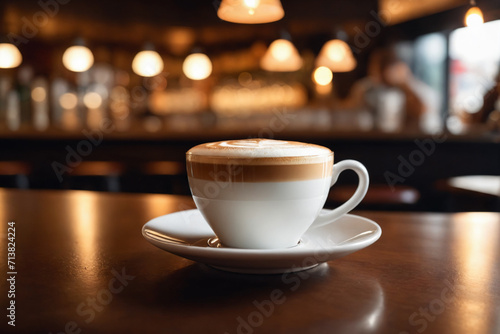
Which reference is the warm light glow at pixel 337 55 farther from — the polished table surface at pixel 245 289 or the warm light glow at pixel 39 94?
the polished table surface at pixel 245 289

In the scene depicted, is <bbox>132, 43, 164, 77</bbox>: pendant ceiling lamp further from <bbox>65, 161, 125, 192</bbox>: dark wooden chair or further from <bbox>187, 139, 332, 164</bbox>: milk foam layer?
<bbox>187, 139, 332, 164</bbox>: milk foam layer

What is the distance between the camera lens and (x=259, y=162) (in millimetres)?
534

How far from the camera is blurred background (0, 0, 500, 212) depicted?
3.02 meters

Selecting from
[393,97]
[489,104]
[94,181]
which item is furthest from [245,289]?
[393,97]

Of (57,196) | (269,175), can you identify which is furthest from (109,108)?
(269,175)

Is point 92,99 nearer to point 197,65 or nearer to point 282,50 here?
point 197,65

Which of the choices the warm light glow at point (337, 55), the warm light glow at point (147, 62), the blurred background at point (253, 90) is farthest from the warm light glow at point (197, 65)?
the warm light glow at point (337, 55)

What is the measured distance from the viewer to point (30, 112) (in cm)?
526

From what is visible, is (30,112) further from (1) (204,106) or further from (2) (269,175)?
(2) (269,175)

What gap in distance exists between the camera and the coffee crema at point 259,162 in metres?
0.53

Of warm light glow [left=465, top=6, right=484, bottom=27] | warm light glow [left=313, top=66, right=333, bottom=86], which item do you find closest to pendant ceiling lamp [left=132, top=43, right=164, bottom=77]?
warm light glow [left=313, top=66, right=333, bottom=86]

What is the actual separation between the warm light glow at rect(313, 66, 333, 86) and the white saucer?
580 cm

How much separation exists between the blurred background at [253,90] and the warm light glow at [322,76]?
0.03 m

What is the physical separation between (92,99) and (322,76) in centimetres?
305
